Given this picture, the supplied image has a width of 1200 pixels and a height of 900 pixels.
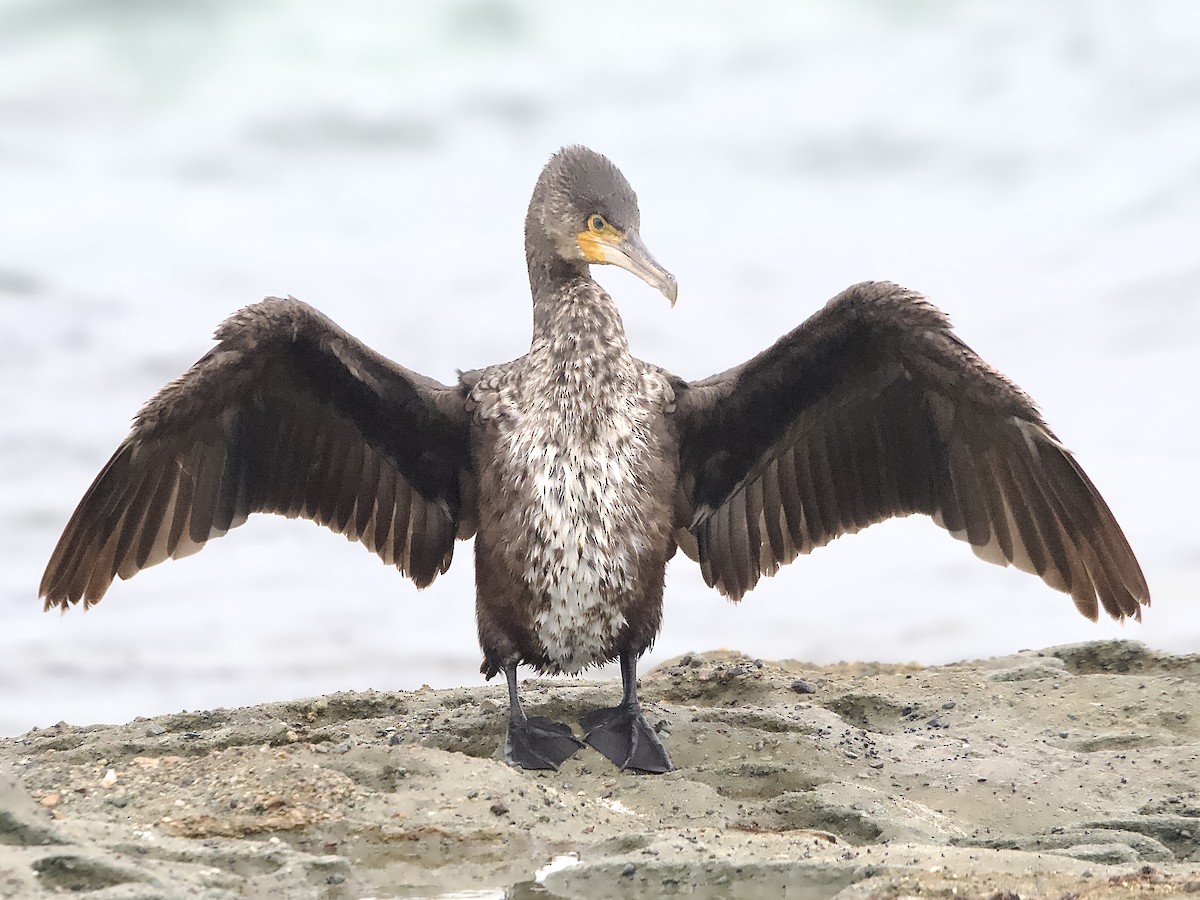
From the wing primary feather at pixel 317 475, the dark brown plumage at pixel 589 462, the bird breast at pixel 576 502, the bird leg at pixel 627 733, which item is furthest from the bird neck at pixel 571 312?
the bird leg at pixel 627 733

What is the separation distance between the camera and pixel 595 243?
605 centimetres

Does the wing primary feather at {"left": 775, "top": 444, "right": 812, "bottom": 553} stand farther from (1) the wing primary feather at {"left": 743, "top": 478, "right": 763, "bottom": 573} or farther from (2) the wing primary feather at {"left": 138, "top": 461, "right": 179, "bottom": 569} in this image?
(2) the wing primary feather at {"left": 138, "top": 461, "right": 179, "bottom": 569}

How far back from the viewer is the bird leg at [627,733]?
18.3 feet

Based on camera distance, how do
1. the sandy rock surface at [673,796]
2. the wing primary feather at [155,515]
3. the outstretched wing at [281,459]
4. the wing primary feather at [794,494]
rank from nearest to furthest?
the sandy rock surface at [673,796] < the outstretched wing at [281,459] < the wing primary feather at [155,515] < the wing primary feather at [794,494]

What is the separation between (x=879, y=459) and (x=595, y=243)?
4.96 ft

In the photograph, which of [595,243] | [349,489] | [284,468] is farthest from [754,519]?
[284,468]

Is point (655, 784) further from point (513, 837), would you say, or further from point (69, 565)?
point (69, 565)

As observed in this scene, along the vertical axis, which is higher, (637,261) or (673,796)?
(637,261)

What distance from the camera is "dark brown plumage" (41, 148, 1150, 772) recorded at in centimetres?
563

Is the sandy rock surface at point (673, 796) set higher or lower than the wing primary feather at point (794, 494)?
lower

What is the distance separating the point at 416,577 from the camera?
656cm

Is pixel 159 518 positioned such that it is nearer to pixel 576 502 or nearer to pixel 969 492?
pixel 576 502

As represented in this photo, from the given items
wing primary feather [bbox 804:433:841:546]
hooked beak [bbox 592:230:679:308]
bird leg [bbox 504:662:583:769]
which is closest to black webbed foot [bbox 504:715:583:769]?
bird leg [bbox 504:662:583:769]

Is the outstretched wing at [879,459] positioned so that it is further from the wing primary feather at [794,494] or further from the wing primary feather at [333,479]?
the wing primary feather at [333,479]
